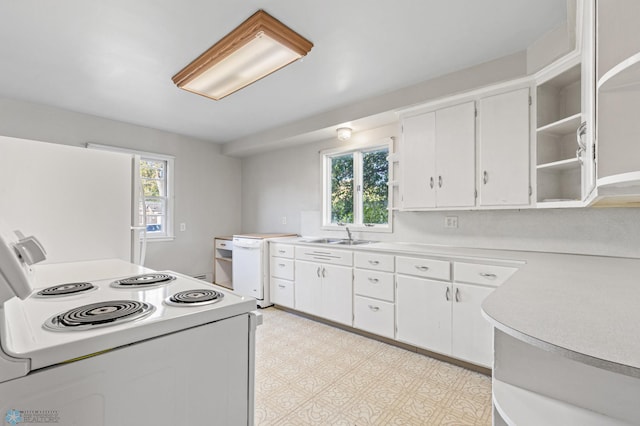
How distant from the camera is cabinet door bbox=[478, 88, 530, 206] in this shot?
2209 millimetres

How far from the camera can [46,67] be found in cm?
246

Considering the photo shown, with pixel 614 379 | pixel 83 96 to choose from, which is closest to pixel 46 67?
pixel 83 96

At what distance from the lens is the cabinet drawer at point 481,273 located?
80.8 inches

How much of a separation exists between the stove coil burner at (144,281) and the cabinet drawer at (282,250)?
2.25 m

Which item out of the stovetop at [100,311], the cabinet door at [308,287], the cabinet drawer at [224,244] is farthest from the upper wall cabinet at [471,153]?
the cabinet drawer at [224,244]

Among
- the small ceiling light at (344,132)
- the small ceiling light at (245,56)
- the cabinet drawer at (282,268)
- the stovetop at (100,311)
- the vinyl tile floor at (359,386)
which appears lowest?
the vinyl tile floor at (359,386)

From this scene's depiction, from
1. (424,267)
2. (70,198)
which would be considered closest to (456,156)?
(424,267)

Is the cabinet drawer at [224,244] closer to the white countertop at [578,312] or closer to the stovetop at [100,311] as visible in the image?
the stovetop at [100,311]

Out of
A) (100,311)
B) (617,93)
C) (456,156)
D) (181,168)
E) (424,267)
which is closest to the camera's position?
(100,311)

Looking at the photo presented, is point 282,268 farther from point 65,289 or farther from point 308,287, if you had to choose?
point 65,289

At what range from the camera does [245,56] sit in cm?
216

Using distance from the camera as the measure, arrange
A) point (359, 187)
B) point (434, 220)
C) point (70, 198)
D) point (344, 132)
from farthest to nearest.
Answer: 1. point (359, 187)
2. point (344, 132)
3. point (434, 220)
4. point (70, 198)

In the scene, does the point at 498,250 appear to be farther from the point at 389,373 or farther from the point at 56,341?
A: the point at 56,341

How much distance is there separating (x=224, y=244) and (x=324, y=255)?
211cm
